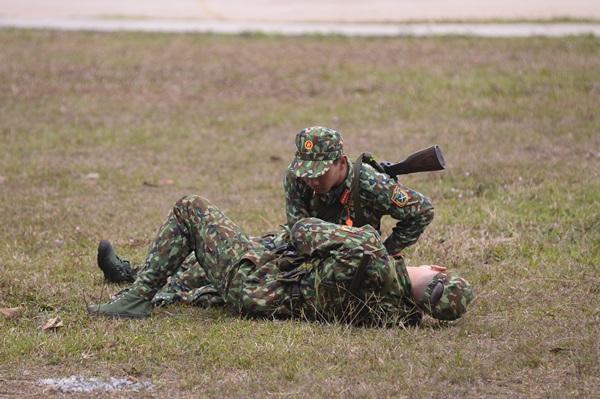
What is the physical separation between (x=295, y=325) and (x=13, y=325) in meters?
1.68

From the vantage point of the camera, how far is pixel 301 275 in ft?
19.8

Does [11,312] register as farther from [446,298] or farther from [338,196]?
[446,298]

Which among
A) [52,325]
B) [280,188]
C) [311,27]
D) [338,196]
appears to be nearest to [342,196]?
[338,196]

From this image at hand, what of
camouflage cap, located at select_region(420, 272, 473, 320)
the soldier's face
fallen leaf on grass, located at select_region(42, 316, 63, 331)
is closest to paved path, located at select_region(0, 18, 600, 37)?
the soldier's face

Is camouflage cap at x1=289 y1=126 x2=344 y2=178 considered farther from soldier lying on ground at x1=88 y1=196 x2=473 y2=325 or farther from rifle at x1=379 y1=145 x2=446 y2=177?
rifle at x1=379 y1=145 x2=446 y2=177

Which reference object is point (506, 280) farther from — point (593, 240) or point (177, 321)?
point (177, 321)

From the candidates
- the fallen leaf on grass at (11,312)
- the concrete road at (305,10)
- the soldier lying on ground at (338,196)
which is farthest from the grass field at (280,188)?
the concrete road at (305,10)

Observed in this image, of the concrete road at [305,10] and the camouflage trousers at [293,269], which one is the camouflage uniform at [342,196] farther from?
the concrete road at [305,10]

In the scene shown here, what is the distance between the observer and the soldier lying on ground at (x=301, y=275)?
579cm

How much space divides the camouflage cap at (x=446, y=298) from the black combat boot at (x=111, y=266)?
223 cm

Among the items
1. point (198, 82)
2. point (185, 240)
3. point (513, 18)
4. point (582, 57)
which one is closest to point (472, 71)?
point (582, 57)

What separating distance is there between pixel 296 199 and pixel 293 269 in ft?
1.92

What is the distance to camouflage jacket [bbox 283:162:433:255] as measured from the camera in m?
6.26

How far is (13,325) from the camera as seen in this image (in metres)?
6.09
